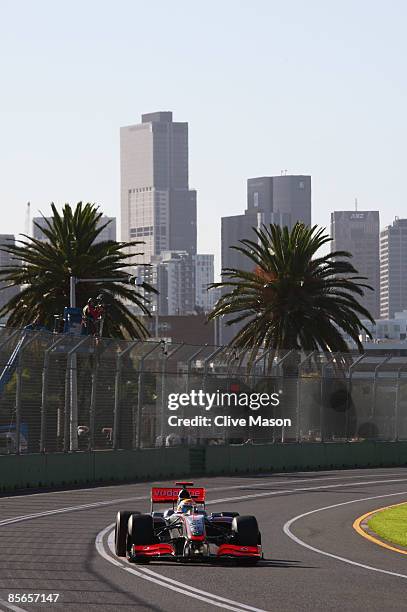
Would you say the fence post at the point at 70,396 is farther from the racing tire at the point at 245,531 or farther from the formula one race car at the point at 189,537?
the racing tire at the point at 245,531

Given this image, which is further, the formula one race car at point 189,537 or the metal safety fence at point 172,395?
the metal safety fence at point 172,395

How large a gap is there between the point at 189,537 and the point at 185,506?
901 millimetres

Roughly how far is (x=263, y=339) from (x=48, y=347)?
76.6 feet

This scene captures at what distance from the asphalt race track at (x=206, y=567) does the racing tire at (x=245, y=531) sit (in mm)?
354

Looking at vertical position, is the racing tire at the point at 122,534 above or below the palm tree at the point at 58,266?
below

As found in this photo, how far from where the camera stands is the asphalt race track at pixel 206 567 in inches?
584

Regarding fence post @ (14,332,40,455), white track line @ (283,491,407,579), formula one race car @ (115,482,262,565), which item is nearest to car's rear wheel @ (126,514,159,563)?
formula one race car @ (115,482,262,565)

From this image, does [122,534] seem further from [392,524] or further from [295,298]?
[295,298]

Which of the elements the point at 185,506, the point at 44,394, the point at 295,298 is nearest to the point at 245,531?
the point at 185,506

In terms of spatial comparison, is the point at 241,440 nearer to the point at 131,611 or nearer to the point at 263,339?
the point at 263,339

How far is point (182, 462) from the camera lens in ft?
149

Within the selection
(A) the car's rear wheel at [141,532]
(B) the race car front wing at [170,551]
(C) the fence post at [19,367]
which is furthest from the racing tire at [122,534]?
(C) the fence post at [19,367]

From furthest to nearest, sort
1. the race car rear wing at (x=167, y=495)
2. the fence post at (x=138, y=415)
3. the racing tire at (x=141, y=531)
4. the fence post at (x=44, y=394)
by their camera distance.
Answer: the fence post at (x=138, y=415), the fence post at (x=44, y=394), the race car rear wing at (x=167, y=495), the racing tire at (x=141, y=531)

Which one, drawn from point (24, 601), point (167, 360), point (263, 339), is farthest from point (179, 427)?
point (24, 601)
